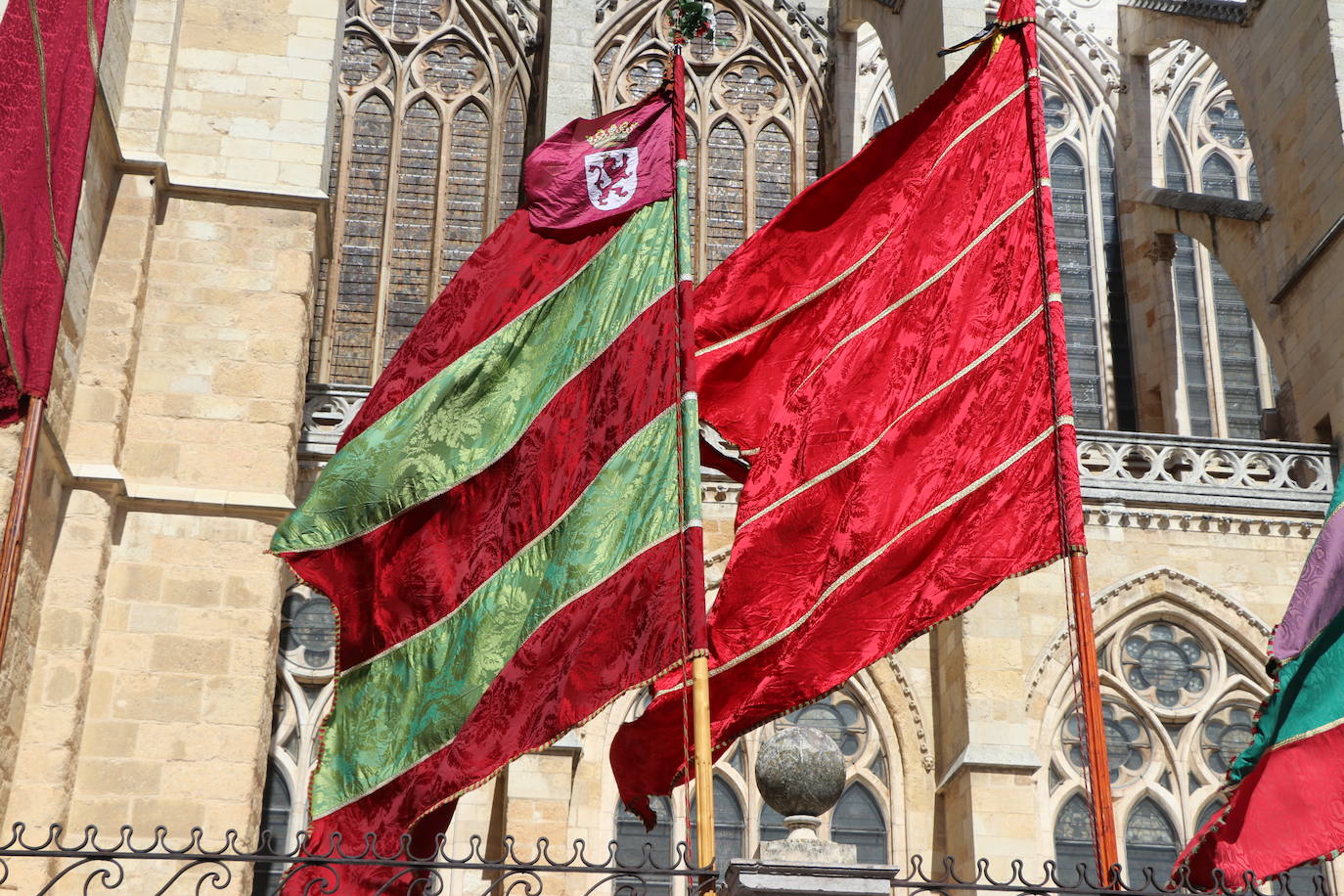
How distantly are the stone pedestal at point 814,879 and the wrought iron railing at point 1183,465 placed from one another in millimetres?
6259

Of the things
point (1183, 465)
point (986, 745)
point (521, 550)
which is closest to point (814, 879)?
point (521, 550)

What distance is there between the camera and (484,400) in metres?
6.23

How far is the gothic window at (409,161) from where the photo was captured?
13203 mm

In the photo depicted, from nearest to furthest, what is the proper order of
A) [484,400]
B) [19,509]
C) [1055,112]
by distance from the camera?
[19,509], [484,400], [1055,112]

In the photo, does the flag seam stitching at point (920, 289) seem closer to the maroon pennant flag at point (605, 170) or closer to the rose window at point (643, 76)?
the maroon pennant flag at point (605, 170)

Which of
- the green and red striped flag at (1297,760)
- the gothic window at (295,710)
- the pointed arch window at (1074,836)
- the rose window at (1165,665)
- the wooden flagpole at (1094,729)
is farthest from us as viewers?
the rose window at (1165,665)

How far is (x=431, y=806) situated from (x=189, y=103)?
536 cm

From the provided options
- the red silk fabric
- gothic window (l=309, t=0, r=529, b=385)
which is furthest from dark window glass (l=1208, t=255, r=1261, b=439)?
the red silk fabric

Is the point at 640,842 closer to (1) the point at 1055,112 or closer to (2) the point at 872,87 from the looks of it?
(2) the point at 872,87

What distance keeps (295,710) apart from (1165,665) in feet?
18.0

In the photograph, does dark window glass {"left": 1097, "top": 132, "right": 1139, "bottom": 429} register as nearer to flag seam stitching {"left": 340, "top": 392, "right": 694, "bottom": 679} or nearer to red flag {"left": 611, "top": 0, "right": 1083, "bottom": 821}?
red flag {"left": 611, "top": 0, "right": 1083, "bottom": 821}

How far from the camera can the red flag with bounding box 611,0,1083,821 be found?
548cm

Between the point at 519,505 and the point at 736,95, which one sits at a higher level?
the point at 736,95

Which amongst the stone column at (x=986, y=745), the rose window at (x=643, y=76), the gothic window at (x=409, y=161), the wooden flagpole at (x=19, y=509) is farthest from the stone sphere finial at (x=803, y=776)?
the rose window at (x=643, y=76)
